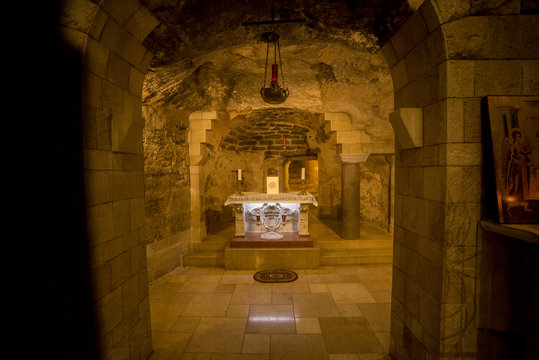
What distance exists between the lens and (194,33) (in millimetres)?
2617

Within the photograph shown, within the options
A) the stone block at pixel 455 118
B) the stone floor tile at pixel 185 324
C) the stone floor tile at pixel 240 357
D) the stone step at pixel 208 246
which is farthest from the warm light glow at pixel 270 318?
the stone block at pixel 455 118

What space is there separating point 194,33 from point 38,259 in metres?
2.42

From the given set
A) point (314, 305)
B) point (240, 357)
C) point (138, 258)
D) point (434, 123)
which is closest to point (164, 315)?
point (240, 357)

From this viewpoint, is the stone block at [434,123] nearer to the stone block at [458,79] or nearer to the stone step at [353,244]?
the stone block at [458,79]

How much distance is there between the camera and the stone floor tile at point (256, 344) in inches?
106

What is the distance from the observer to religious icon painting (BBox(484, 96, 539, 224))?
1.64 m

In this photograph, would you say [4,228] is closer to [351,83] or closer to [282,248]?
[282,248]

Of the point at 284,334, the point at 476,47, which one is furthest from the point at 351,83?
the point at 284,334

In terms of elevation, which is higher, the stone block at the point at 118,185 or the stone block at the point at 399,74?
the stone block at the point at 399,74

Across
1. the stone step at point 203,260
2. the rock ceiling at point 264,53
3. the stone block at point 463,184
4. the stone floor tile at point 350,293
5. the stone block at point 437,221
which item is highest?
the rock ceiling at point 264,53

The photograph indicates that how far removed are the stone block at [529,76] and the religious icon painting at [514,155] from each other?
8 cm

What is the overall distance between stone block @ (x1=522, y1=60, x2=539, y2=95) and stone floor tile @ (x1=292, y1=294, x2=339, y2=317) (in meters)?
3.16

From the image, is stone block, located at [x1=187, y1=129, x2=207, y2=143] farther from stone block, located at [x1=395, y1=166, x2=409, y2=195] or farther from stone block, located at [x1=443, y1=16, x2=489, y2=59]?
stone block, located at [x1=443, y1=16, x2=489, y2=59]

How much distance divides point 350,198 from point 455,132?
4525 millimetres
